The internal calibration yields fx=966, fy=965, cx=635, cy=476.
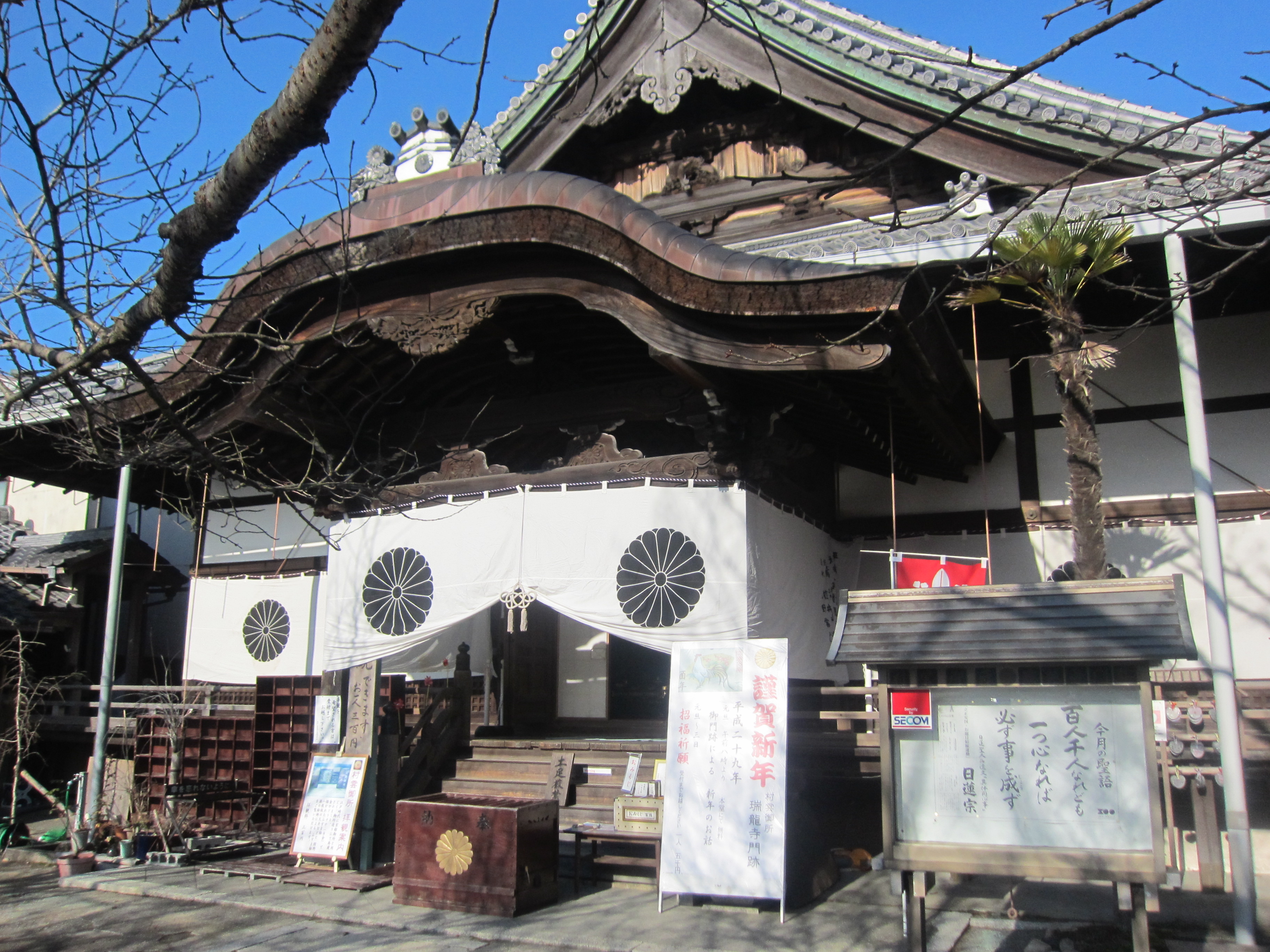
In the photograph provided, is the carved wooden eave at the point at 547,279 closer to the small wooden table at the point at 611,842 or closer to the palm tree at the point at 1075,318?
the palm tree at the point at 1075,318

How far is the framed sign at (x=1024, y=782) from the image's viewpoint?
492 centimetres

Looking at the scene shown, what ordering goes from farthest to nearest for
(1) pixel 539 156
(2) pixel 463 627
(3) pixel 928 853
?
(1) pixel 539 156 → (2) pixel 463 627 → (3) pixel 928 853

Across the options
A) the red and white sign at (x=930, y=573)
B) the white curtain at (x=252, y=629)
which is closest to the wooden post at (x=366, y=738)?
the white curtain at (x=252, y=629)

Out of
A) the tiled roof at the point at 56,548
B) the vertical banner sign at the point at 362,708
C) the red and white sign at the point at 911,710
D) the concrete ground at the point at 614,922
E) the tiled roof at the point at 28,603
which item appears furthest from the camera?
the tiled roof at the point at 56,548

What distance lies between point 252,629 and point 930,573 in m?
7.40

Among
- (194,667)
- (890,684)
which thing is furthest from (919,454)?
(194,667)

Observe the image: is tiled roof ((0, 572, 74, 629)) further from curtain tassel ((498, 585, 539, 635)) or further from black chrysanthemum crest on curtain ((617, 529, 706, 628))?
black chrysanthemum crest on curtain ((617, 529, 706, 628))

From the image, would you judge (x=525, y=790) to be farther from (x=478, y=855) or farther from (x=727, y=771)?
(x=727, y=771)

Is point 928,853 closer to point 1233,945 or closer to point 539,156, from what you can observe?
Result: point 1233,945

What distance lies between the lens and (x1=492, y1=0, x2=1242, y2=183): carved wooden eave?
9094 millimetres

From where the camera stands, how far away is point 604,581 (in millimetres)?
8156

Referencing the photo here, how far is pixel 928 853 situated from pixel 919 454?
192 inches

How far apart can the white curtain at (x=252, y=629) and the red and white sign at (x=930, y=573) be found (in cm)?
625

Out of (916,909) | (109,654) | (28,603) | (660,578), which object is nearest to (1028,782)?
(916,909)
